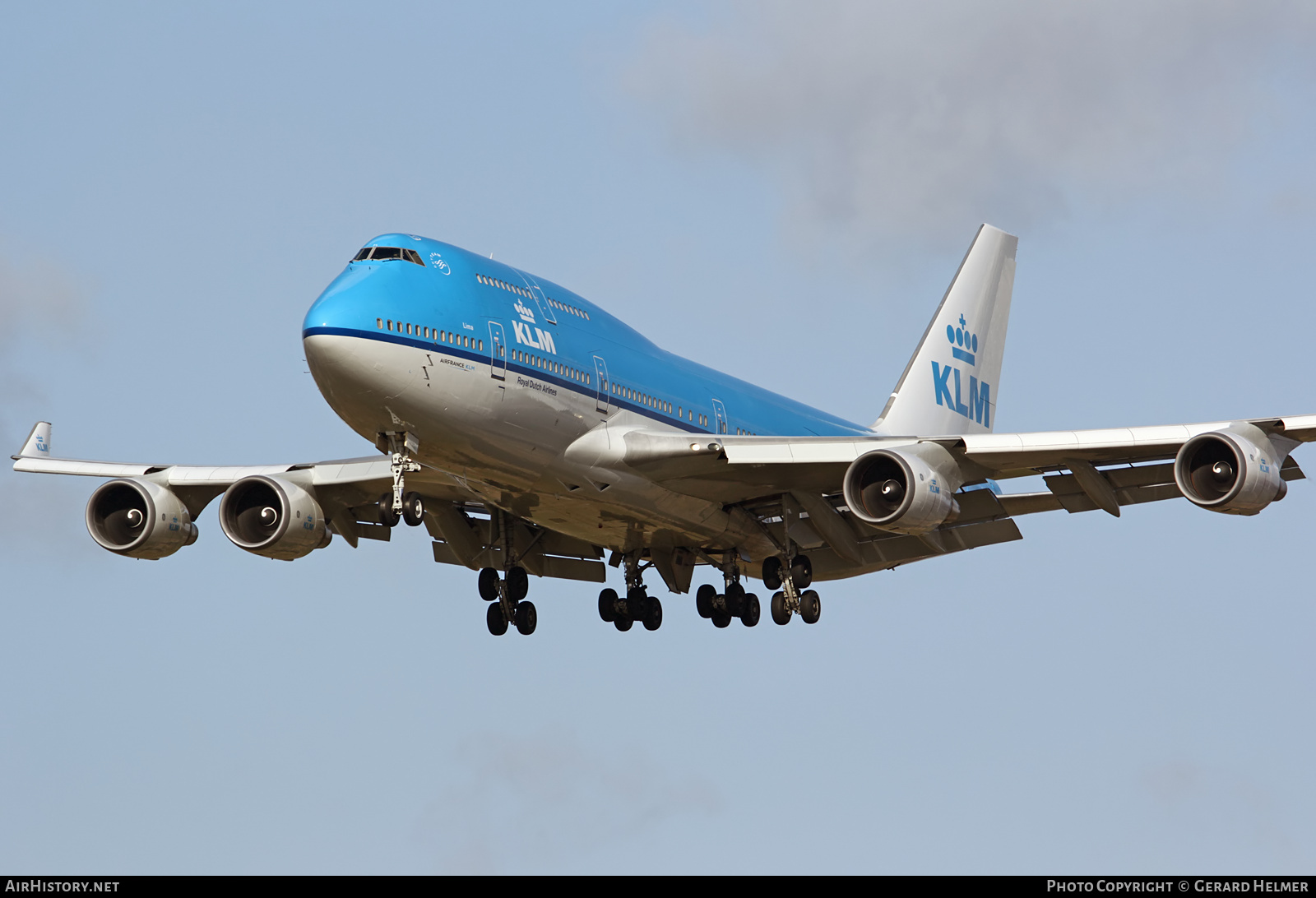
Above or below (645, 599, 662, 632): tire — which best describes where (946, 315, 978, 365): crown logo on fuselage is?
above

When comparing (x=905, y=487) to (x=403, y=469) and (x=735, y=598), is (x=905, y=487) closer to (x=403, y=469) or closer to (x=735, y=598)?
(x=735, y=598)

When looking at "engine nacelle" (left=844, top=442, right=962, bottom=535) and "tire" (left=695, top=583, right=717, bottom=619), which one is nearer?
"engine nacelle" (left=844, top=442, right=962, bottom=535)

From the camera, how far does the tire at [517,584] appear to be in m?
39.0

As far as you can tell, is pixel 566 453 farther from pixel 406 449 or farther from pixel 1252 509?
pixel 1252 509

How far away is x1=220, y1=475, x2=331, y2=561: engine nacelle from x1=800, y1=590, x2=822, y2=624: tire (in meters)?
10.7

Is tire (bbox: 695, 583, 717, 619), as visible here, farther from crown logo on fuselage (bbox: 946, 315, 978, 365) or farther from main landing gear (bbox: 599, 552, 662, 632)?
crown logo on fuselage (bbox: 946, 315, 978, 365)

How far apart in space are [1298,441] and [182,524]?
2327cm

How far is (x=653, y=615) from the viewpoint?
40.3 m

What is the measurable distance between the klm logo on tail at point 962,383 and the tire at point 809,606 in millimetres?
13666

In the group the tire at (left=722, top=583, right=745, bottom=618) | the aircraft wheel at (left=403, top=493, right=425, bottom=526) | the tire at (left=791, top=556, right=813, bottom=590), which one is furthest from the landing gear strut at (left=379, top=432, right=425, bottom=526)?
the tire at (left=722, top=583, right=745, bottom=618)

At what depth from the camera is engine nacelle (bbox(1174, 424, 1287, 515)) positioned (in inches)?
1206

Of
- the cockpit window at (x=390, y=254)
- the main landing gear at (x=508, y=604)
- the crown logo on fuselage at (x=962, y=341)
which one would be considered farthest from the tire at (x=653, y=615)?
the crown logo on fuselage at (x=962, y=341)

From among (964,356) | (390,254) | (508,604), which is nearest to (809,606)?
(508,604)
